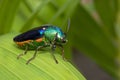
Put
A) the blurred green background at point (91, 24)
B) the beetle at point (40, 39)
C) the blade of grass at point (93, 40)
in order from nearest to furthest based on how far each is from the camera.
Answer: the beetle at point (40, 39) < the blurred green background at point (91, 24) < the blade of grass at point (93, 40)

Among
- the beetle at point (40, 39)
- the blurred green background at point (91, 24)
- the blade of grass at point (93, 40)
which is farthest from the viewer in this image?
the blade of grass at point (93, 40)

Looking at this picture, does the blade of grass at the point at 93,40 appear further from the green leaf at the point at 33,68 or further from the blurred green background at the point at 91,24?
the green leaf at the point at 33,68

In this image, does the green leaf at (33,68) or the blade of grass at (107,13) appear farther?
the blade of grass at (107,13)

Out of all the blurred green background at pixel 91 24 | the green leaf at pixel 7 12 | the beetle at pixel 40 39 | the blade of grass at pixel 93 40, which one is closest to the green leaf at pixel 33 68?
the beetle at pixel 40 39

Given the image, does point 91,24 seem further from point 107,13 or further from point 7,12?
point 7,12

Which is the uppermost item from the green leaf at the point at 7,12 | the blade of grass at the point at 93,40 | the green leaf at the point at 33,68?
the green leaf at the point at 7,12

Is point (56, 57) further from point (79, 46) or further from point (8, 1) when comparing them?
point (79, 46)

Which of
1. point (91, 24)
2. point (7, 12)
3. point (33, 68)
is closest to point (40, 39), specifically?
point (33, 68)

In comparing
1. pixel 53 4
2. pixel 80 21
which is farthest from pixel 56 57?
pixel 80 21
